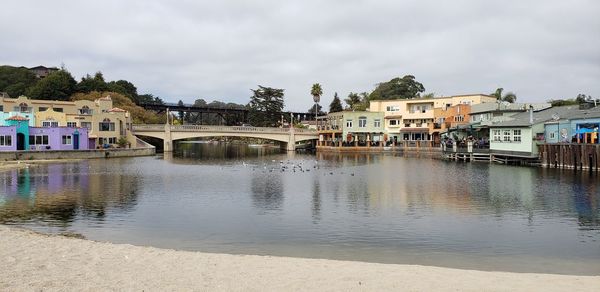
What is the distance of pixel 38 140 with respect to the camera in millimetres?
65938

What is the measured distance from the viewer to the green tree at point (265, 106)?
5022 inches

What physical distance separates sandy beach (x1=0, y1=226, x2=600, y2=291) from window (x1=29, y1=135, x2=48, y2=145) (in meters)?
58.3

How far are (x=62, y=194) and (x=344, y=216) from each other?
18.4m

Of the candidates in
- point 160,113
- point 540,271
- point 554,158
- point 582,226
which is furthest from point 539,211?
point 160,113

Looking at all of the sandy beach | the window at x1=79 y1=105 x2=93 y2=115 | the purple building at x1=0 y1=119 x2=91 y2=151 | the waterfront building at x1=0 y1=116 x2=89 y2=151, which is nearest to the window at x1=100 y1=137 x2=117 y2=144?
the purple building at x1=0 y1=119 x2=91 y2=151

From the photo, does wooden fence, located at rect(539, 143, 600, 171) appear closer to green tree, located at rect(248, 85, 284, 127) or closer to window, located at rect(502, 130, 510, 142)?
window, located at rect(502, 130, 510, 142)

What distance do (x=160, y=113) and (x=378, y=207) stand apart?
426 feet

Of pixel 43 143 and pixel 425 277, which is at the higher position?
pixel 43 143

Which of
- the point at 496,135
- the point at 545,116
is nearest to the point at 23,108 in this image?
the point at 496,135

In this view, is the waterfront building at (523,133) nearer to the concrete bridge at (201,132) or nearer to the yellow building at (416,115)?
the yellow building at (416,115)

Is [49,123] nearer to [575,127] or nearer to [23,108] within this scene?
[23,108]

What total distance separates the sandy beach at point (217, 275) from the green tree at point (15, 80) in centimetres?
10902

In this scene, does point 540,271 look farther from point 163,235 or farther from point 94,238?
point 94,238

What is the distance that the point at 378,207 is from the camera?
1009 inches
